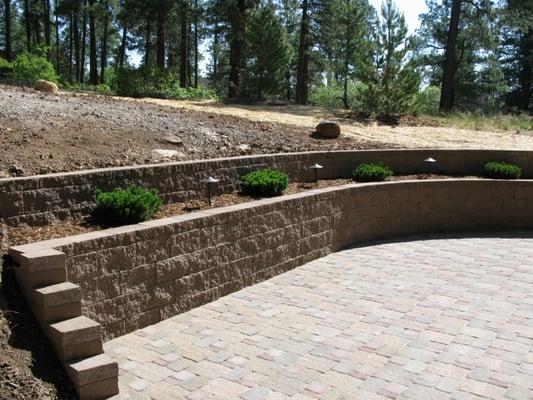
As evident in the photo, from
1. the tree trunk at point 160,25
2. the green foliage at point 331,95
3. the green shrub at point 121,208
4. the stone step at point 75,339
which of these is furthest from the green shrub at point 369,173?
the green foliage at point 331,95

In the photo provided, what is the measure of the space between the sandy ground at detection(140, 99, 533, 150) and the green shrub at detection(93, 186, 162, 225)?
24.1ft

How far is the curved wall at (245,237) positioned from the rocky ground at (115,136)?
74.5 inches

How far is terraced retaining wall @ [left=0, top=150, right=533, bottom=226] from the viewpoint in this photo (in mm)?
5043

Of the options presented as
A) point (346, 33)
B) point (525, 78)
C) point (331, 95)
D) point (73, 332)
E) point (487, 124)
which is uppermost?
point (346, 33)

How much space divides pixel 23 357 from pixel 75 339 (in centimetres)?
35

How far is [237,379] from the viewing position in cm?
404

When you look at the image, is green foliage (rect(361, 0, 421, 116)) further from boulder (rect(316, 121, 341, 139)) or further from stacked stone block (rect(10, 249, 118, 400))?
stacked stone block (rect(10, 249, 118, 400))

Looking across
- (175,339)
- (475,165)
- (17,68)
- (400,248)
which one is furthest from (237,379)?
(17,68)

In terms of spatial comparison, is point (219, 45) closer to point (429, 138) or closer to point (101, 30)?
point (101, 30)

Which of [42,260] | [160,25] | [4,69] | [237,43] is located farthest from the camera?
[4,69]

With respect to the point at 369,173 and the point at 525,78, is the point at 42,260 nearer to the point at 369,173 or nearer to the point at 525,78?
the point at 369,173

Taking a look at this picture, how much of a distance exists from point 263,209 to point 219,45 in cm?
3150

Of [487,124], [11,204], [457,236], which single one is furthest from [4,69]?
[11,204]

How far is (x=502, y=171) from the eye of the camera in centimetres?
1034
